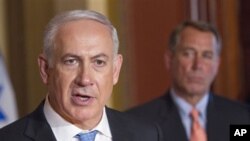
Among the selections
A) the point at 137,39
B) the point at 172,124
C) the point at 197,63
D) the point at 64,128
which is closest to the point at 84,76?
the point at 64,128

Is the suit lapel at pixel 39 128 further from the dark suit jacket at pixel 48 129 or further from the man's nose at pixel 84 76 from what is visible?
the man's nose at pixel 84 76

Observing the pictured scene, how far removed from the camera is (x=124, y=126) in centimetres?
179

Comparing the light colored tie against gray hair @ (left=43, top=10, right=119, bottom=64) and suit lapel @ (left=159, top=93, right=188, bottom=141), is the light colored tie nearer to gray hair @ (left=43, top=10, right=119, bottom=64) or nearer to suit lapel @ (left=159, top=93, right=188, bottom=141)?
suit lapel @ (left=159, top=93, right=188, bottom=141)

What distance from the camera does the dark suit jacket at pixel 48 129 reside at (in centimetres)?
164

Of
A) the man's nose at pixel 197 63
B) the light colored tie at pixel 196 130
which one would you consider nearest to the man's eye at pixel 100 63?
the light colored tie at pixel 196 130

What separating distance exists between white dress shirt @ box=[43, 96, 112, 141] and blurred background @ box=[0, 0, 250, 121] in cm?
185

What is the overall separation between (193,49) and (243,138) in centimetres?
81

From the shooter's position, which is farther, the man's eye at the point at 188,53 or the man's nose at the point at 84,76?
the man's eye at the point at 188,53

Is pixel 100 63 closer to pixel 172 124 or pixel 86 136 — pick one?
pixel 86 136

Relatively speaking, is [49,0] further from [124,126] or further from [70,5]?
[124,126]

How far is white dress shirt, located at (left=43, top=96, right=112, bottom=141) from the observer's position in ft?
5.42

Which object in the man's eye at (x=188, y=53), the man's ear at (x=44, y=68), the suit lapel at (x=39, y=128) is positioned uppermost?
the man's ear at (x=44, y=68)

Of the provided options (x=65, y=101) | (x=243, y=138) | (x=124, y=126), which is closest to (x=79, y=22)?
(x=65, y=101)

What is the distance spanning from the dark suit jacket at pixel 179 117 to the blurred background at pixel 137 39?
913 millimetres
